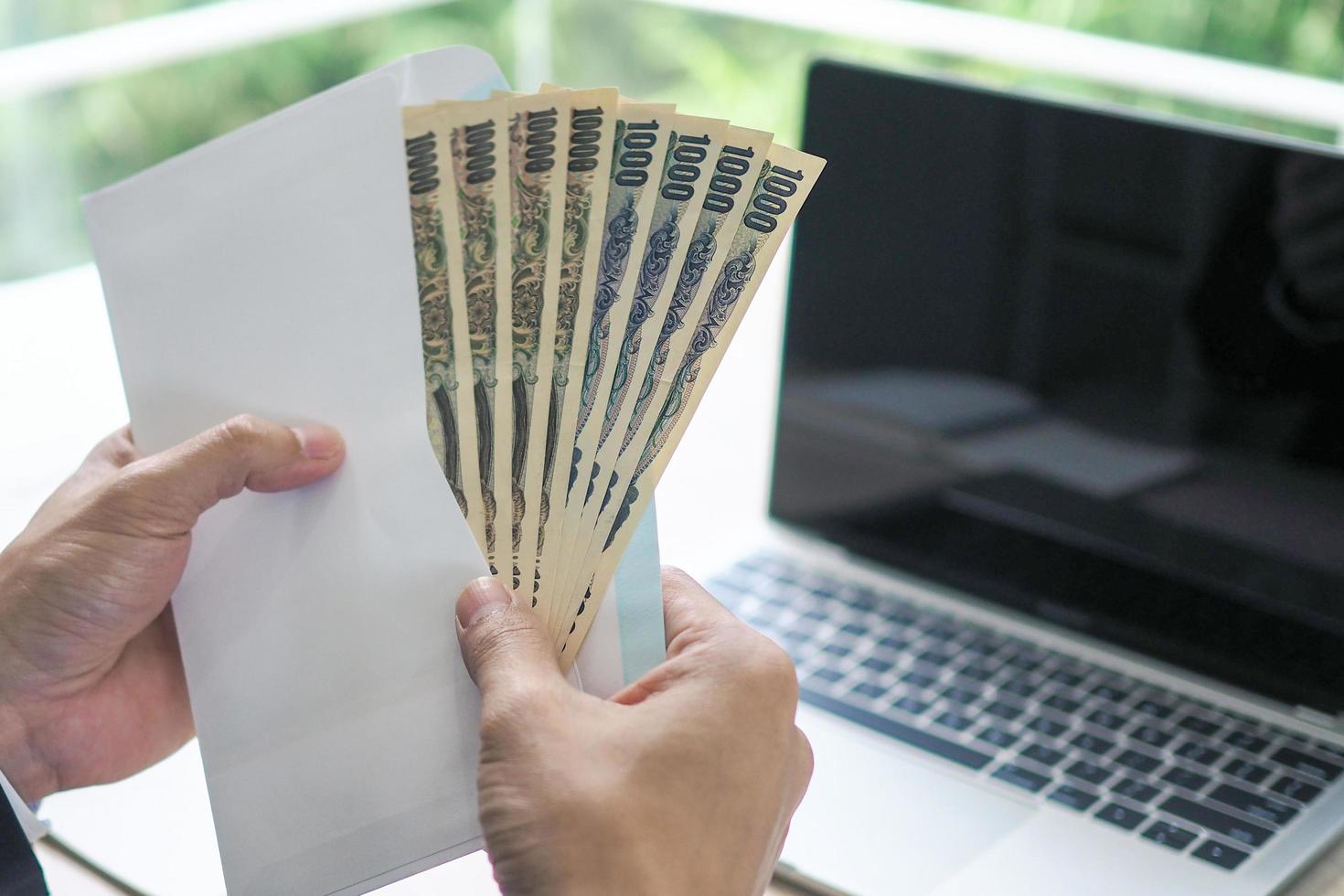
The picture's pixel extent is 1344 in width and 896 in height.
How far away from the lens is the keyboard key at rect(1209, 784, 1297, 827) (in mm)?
834

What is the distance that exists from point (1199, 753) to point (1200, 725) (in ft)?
0.13

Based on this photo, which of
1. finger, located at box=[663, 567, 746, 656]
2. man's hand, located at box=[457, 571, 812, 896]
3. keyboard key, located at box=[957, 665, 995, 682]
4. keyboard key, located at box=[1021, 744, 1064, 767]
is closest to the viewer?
man's hand, located at box=[457, 571, 812, 896]

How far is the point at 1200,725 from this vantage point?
0.94 meters

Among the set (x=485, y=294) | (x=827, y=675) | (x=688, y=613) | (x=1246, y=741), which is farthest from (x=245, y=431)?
(x=1246, y=741)

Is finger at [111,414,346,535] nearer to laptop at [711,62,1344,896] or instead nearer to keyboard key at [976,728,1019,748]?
laptop at [711,62,1344,896]

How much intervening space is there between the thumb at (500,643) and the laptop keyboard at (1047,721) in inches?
14.5

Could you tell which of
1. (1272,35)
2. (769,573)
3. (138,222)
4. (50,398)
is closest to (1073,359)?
(769,573)

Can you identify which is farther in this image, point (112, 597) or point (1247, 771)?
point (1247, 771)

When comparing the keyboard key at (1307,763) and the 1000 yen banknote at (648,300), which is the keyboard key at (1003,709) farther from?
the 1000 yen banknote at (648,300)

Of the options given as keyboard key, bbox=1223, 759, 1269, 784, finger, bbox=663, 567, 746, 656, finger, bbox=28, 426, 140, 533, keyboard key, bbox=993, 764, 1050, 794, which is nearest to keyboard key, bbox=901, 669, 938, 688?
keyboard key, bbox=993, 764, 1050, 794

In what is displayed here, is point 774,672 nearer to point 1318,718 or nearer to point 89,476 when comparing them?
point 89,476

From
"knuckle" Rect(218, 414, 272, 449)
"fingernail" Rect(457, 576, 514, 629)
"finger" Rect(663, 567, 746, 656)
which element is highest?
"knuckle" Rect(218, 414, 272, 449)

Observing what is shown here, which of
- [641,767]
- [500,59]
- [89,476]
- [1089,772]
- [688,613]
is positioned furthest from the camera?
[500,59]

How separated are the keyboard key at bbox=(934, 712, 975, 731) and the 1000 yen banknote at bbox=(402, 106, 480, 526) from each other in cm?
42
